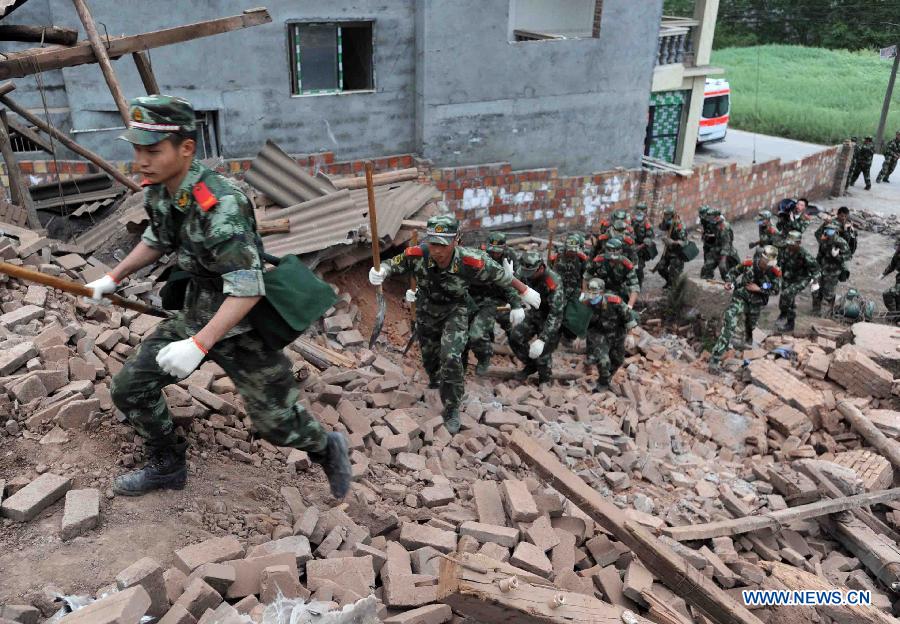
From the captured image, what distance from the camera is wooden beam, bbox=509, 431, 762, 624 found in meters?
4.05

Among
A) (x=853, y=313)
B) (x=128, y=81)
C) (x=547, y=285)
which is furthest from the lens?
(x=853, y=313)

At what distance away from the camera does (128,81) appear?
8781mm

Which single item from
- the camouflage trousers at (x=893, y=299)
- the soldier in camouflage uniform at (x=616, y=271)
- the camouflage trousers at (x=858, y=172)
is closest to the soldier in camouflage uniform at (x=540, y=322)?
the soldier in camouflage uniform at (x=616, y=271)

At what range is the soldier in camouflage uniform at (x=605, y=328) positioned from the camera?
302 inches

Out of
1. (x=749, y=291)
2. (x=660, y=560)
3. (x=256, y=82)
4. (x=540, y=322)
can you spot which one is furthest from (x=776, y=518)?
(x=256, y=82)

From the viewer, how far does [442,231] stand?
556 centimetres

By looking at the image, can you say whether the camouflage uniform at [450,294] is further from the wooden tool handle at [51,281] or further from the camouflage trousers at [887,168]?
the camouflage trousers at [887,168]

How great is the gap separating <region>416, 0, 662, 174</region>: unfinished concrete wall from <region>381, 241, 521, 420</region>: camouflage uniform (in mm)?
4879

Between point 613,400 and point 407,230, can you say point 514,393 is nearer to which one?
point 613,400

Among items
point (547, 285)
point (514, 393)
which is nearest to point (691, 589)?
point (514, 393)

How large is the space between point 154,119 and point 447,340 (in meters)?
3.35

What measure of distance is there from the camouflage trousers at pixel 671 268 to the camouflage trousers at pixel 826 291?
6.71 ft

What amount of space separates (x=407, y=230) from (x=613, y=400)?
2997 millimetres

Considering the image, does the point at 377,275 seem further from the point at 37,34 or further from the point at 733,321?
the point at 733,321
